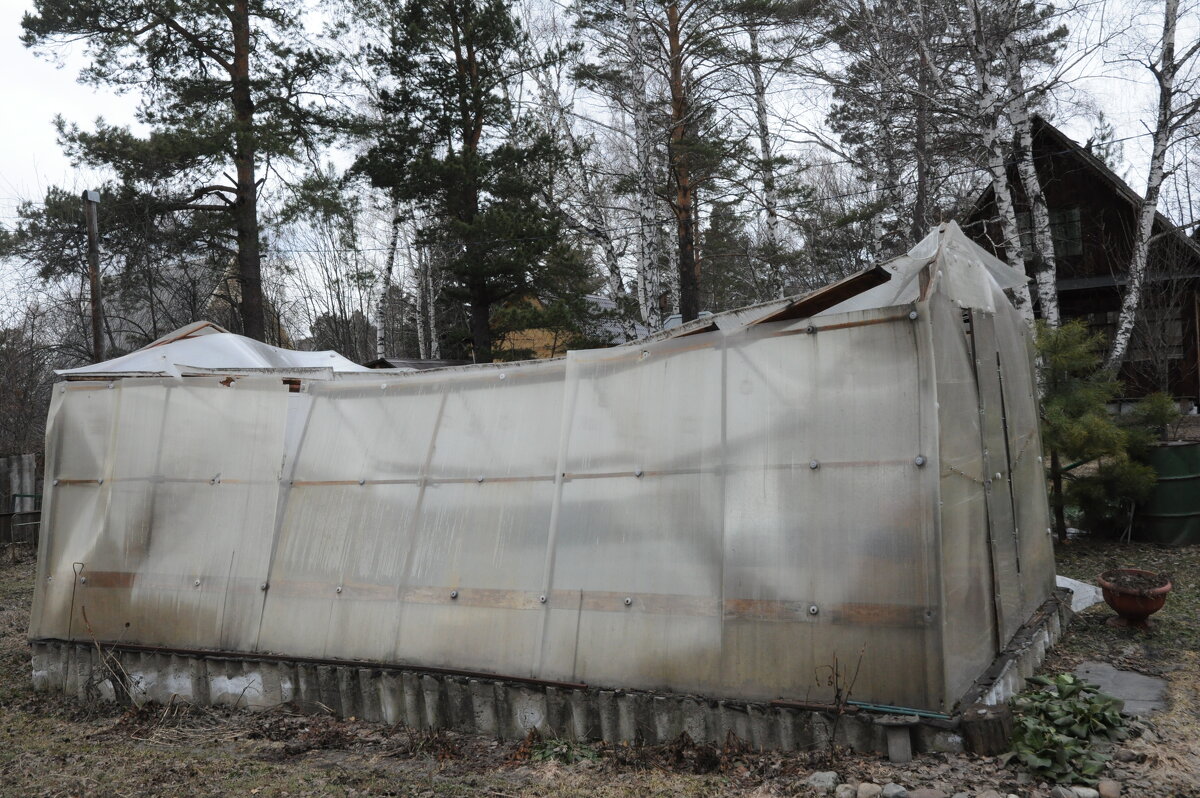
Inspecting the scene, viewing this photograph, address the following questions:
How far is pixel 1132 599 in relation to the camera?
19.1 ft

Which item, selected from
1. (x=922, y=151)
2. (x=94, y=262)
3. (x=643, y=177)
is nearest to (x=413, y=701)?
(x=643, y=177)

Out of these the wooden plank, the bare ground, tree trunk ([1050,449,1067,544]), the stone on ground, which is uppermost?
the wooden plank

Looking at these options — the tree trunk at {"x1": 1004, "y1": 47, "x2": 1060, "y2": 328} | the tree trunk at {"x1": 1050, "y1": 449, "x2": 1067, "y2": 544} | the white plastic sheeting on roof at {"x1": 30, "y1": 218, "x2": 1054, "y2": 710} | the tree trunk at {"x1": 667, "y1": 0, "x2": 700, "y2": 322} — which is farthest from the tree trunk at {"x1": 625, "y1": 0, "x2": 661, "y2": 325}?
the white plastic sheeting on roof at {"x1": 30, "y1": 218, "x2": 1054, "y2": 710}

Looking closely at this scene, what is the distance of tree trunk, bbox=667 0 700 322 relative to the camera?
14.6 m

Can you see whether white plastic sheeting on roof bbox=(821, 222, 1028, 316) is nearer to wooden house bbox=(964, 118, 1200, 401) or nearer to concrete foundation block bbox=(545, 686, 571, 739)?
concrete foundation block bbox=(545, 686, 571, 739)

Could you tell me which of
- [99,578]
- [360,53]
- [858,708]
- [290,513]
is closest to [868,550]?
[858,708]

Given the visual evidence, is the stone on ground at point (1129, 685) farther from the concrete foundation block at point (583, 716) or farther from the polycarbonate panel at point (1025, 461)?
the concrete foundation block at point (583, 716)

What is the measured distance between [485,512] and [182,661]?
2691 mm

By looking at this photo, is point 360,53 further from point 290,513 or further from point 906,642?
point 906,642

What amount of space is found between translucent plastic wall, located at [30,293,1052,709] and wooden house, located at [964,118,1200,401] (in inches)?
468

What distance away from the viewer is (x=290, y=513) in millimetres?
6070

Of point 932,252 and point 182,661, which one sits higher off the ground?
point 932,252

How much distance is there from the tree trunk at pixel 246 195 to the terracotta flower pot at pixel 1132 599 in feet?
44.4

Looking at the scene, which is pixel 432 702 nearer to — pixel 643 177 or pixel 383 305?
pixel 643 177
